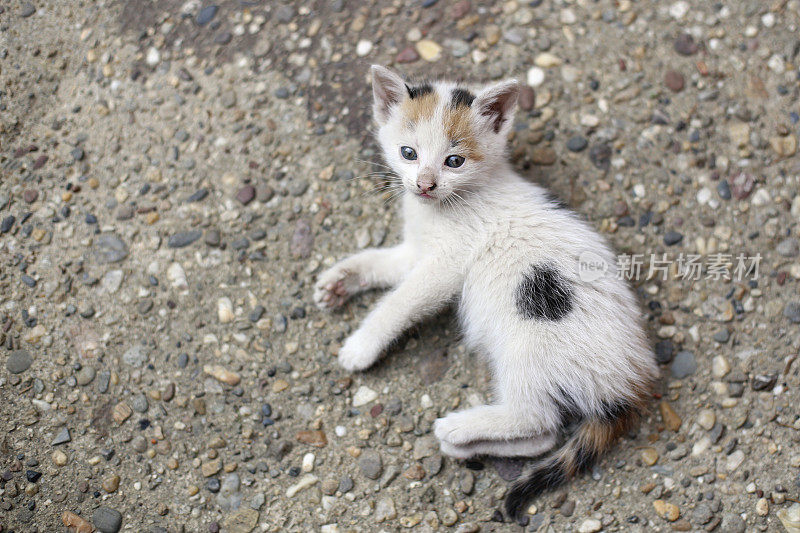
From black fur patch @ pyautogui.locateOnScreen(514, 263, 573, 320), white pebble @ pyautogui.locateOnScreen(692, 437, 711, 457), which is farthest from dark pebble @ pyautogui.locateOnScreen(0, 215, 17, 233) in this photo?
white pebble @ pyautogui.locateOnScreen(692, 437, 711, 457)

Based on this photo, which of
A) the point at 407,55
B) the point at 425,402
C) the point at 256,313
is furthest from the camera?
the point at 407,55

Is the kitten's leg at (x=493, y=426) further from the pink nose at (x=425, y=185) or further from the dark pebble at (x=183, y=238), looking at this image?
the dark pebble at (x=183, y=238)

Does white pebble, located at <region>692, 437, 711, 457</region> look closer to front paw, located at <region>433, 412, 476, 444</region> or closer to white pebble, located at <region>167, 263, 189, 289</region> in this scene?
front paw, located at <region>433, 412, 476, 444</region>

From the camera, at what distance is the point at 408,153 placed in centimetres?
265

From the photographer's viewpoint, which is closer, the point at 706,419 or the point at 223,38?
the point at 706,419

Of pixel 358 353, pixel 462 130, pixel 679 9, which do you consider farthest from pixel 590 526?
pixel 679 9

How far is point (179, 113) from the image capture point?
3291 millimetres

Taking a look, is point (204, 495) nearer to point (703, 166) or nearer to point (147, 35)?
point (147, 35)

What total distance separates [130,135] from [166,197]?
42cm

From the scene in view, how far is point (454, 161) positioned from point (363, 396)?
1.13 meters

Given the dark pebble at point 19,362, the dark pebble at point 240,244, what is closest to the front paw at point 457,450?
the dark pebble at point 240,244

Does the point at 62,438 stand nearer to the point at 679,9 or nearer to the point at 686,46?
the point at 686,46

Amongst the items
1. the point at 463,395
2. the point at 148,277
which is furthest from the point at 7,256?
the point at 463,395

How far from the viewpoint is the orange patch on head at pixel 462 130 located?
8.50 feet
